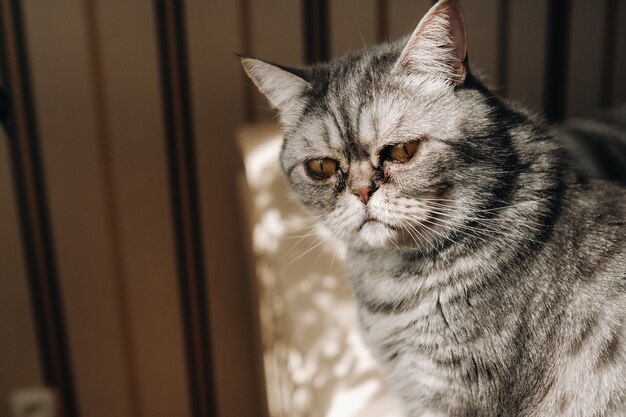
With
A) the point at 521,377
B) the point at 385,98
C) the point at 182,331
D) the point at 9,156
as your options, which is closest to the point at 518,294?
the point at 521,377

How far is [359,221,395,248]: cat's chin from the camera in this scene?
74 cm

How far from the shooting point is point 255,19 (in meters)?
1.25

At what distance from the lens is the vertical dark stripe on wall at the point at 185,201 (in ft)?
3.98

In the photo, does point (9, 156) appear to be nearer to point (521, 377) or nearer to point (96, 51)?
point (96, 51)

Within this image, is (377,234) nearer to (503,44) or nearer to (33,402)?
(503,44)

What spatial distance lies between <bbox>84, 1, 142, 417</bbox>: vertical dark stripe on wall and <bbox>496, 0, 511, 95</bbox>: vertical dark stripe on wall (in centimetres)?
94

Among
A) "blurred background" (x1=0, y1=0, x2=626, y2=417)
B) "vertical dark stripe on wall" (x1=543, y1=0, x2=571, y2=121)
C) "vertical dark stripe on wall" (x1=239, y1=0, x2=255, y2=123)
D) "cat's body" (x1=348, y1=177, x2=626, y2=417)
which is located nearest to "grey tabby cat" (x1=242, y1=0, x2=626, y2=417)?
"cat's body" (x1=348, y1=177, x2=626, y2=417)

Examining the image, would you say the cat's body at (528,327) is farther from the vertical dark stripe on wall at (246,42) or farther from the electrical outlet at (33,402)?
the electrical outlet at (33,402)

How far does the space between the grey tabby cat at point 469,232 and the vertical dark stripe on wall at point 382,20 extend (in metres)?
0.57

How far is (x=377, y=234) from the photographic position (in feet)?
2.46

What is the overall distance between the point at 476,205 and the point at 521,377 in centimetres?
23

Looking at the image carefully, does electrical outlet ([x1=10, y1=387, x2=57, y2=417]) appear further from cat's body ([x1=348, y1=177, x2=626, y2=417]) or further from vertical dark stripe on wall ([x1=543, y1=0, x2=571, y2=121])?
vertical dark stripe on wall ([x1=543, y1=0, x2=571, y2=121])

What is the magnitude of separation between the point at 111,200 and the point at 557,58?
47.0 inches

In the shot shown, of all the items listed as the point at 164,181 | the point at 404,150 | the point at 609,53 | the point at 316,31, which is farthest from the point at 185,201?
the point at 609,53
